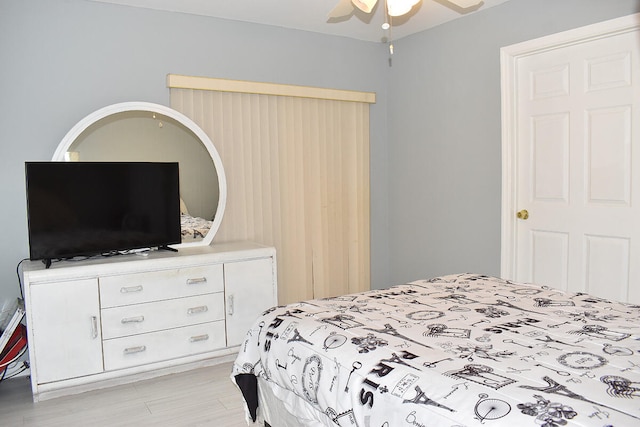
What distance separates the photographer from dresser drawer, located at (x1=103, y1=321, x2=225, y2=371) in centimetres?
302

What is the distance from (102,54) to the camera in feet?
11.2

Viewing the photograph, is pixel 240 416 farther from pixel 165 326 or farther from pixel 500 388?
pixel 500 388

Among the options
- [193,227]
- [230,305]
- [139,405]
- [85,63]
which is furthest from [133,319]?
[85,63]

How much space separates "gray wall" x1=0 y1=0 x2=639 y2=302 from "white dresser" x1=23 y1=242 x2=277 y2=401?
0.60m

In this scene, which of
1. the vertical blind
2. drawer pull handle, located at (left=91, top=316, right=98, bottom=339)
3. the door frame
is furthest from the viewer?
the vertical blind

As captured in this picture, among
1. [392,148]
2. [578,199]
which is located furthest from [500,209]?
[392,148]

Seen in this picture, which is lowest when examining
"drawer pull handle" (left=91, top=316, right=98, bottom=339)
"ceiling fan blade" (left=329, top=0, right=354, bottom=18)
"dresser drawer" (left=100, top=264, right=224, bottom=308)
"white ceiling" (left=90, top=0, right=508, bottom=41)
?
"drawer pull handle" (left=91, top=316, right=98, bottom=339)

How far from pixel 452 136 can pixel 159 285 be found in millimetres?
2467

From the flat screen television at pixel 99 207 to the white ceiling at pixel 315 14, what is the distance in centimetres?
→ 110

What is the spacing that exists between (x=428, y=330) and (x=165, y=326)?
1.92m

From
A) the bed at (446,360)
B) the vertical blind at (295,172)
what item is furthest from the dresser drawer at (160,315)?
the bed at (446,360)

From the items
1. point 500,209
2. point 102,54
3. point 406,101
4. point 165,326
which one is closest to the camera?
point 165,326

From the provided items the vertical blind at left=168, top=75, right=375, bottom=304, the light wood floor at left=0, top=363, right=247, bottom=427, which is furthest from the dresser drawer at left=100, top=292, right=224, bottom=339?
the vertical blind at left=168, top=75, right=375, bottom=304

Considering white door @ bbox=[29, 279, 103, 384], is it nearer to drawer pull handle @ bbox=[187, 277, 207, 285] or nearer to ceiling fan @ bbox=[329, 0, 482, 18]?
drawer pull handle @ bbox=[187, 277, 207, 285]
